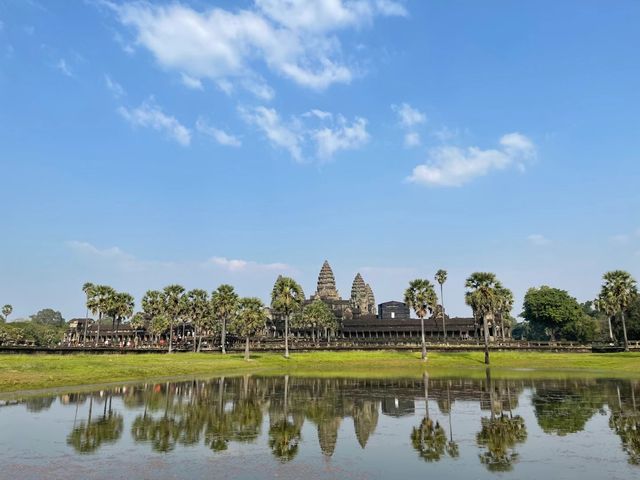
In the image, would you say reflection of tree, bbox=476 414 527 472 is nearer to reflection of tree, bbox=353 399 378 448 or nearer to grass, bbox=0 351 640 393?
reflection of tree, bbox=353 399 378 448

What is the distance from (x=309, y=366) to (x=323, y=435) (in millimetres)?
57003

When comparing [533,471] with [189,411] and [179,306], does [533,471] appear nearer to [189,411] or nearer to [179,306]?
[189,411]

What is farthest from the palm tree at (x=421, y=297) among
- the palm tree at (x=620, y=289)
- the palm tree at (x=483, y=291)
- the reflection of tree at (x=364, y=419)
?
the reflection of tree at (x=364, y=419)

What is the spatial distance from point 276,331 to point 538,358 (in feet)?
343

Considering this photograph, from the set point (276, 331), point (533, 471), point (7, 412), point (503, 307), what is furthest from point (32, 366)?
point (276, 331)

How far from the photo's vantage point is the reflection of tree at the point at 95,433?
70.8 feet

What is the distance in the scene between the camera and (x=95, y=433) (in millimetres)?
24375

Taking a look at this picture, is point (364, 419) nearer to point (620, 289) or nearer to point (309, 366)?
point (309, 366)

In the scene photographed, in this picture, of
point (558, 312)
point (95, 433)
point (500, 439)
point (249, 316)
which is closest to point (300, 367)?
point (249, 316)

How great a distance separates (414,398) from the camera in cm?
3975

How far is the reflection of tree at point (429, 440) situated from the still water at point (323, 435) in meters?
0.05

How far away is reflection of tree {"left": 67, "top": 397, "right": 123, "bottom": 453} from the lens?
A: 2159 centimetres

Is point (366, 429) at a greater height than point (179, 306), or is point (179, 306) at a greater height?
point (179, 306)

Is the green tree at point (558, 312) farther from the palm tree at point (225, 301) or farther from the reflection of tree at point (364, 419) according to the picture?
the reflection of tree at point (364, 419)
